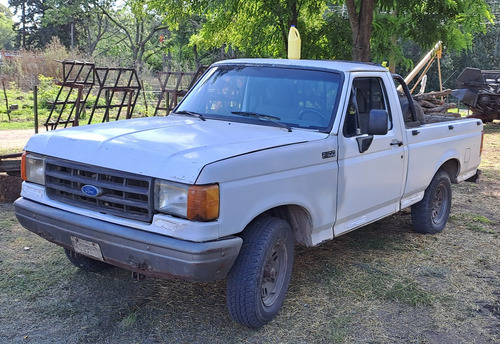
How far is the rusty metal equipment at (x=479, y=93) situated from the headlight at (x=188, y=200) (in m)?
15.5

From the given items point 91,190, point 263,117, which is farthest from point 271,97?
point 91,190

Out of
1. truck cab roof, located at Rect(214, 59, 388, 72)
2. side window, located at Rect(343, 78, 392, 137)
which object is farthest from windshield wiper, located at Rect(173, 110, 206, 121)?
side window, located at Rect(343, 78, 392, 137)

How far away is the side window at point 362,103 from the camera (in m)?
4.61

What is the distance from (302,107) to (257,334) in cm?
189

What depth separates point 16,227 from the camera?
19.5ft

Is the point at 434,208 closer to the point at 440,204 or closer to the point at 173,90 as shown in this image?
the point at 440,204

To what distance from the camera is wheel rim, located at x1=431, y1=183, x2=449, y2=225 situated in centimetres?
647

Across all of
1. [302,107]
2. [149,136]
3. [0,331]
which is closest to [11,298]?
[0,331]

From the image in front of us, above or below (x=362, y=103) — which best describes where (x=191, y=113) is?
below

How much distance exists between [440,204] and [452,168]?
460 millimetres

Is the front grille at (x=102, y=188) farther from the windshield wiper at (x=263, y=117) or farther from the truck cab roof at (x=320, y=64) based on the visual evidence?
the truck cab roof at (x=320, y=64)

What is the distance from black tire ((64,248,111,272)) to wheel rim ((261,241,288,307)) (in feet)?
4.96

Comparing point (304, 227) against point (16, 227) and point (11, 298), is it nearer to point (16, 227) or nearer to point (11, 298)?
point (11, 298)

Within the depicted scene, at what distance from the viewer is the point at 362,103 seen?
4.92 meters
